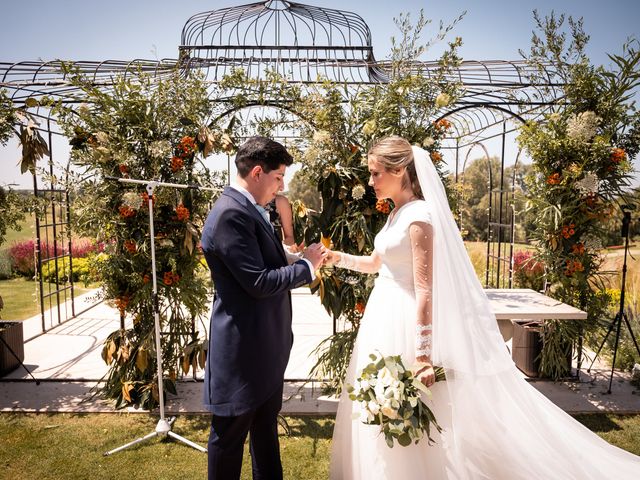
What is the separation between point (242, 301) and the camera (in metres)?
2.15

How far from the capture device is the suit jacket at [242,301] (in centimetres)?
204

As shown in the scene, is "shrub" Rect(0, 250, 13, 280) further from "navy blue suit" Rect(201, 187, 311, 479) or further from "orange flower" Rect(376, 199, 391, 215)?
"navy blue suit" Rect(201, 187, 311, 479)

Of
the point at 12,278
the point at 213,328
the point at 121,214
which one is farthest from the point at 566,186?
the point at 12,278

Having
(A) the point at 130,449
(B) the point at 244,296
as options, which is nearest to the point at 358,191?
(B) the point at 244,296

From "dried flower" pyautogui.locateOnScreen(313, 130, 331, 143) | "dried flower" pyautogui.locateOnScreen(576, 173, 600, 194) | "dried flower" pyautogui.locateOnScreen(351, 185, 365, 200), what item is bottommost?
"dried flower" pyautogui.locateOnScreen(351, 185, 365, 200)

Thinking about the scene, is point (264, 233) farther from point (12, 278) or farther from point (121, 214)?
point (12, 278)

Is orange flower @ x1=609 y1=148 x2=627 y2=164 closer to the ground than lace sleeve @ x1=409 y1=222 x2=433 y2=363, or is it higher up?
higher up

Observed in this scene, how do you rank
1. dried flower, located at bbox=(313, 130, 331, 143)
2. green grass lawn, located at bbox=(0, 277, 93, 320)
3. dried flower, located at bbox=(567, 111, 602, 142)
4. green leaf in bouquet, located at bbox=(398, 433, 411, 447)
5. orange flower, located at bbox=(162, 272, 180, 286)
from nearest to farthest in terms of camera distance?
1. green leaf in bouquet, located at bbox=(398, 433, 411, 447)
2. dried flower, located at bbox=(313, 130, 331, 143)
3. orange flower, located at bbox=(162, 272, 180, 286)
4. dried flower, located at bbox=(567, 111, 602, 142)
5. green grass lawn, located at bbox=(0, 277, 93, 320)

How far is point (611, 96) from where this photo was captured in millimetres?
4207

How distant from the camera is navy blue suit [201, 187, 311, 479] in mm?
2045

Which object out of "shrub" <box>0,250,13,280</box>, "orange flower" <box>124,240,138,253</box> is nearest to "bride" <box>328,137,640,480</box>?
"orange flower" <box>124,240,138,253</box>

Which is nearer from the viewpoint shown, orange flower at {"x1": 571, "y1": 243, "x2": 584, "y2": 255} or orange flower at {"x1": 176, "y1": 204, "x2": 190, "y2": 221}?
orange flower at {"x1": 176, "y1": 204, "x2": 190, "y2": 221}

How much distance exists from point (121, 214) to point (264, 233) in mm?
2105

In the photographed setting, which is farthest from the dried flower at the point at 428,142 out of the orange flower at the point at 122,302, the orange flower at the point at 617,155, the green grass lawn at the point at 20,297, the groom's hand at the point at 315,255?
the green grass lawn at the point at 20,297
